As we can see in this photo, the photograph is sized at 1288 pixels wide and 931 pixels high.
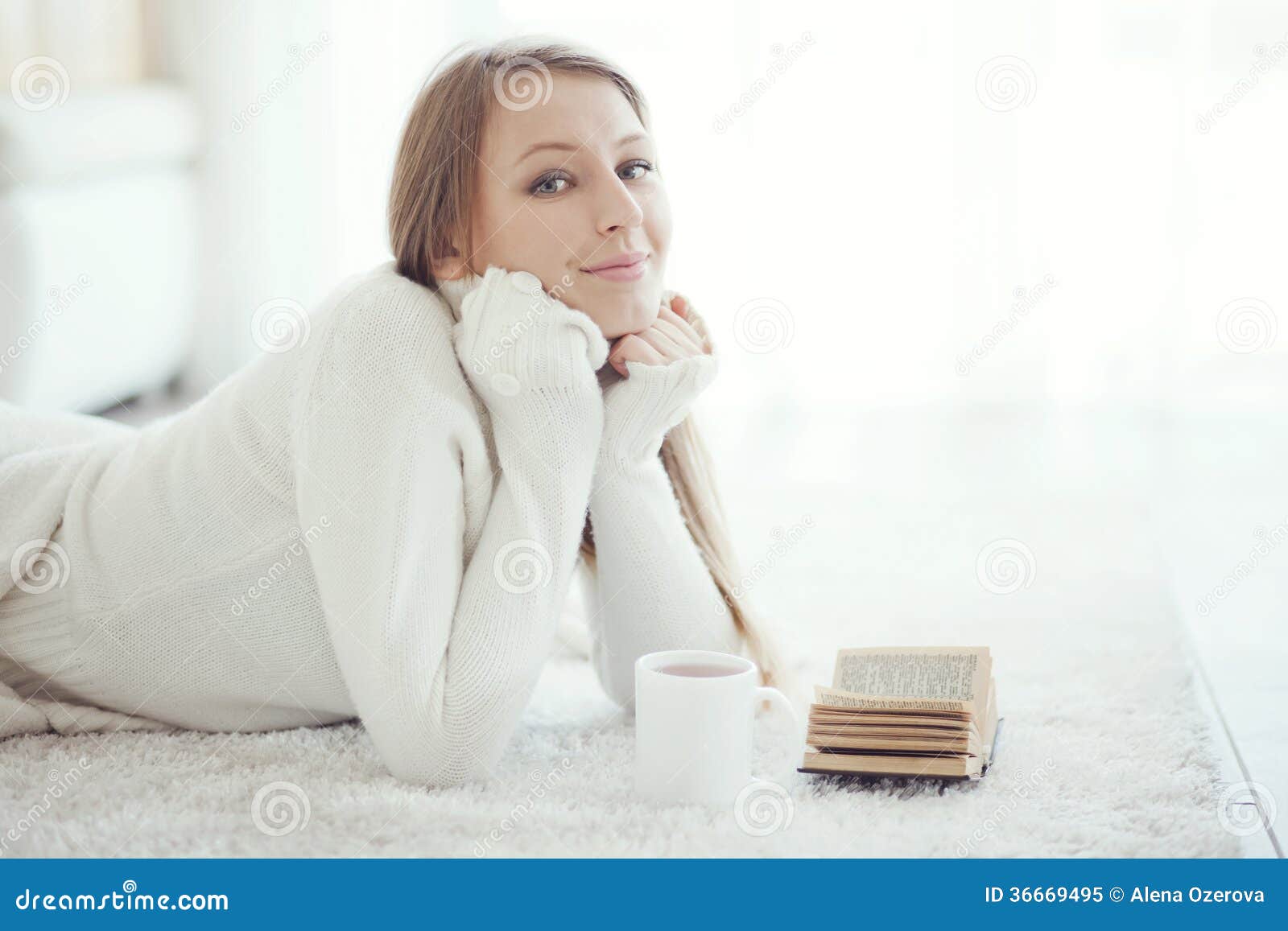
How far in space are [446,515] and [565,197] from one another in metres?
0.33

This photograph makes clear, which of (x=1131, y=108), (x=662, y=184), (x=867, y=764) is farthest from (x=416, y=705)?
(x=1131, y=108)

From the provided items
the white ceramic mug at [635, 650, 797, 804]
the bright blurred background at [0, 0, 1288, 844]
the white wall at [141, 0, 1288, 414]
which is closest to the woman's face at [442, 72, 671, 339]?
the white ceramic mug at [635, 650, 797, 804]

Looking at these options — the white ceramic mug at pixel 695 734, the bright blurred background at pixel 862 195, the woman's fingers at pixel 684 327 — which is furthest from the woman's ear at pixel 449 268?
the bright blurred background at pixel 862 195

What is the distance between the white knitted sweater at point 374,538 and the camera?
3.87 feet

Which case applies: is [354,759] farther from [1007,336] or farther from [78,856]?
[1007,336]

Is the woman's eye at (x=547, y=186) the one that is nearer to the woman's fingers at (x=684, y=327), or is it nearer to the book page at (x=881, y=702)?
the woman's fingers at (x=684, y=327)

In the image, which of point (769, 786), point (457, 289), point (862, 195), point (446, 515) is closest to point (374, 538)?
point (446, 515)

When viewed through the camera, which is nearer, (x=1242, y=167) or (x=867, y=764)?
(x=867, y=764)

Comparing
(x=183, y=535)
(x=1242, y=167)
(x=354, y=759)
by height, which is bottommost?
(x=354, y=759)

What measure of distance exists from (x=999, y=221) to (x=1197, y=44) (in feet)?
2.13

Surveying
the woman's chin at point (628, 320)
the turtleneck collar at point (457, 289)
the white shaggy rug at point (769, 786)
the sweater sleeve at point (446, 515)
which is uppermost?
the turtleneck collar at point (457, 289)

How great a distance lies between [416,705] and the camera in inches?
45.7

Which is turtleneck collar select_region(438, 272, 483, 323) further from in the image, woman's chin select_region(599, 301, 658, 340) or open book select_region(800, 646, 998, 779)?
open book select_region(800, 646, 998, 779)

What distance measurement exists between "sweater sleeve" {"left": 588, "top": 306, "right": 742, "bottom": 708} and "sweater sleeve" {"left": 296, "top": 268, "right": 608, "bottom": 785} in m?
0.06
